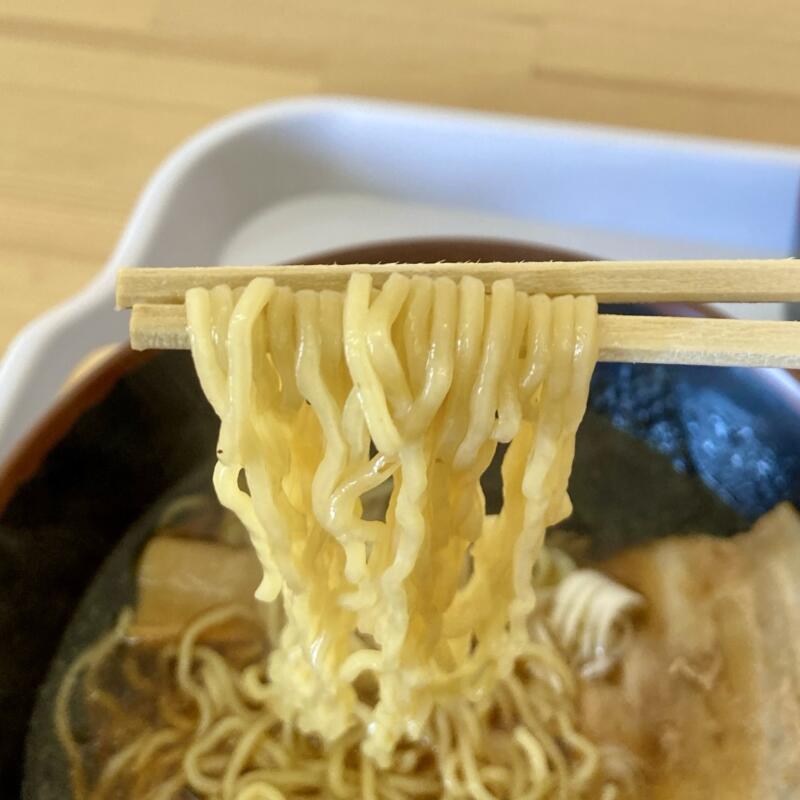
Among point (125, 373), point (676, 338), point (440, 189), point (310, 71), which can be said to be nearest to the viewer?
point (676, 338)

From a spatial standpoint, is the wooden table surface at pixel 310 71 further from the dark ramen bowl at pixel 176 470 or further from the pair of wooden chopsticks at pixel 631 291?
the pair of wooden chopsticks at pixel 631 291

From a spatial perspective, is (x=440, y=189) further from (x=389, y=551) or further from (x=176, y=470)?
(x=389, y=551)

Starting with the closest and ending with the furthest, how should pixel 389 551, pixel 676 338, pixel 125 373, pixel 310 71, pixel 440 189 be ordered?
1. pixel 676 338
2. pixel 389 551
3. pixel 125 373
4. pixel 440 189
5. pixel 310 71

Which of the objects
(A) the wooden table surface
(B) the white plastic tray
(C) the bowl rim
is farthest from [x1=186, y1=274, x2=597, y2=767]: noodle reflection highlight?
(A) the wooden table surface

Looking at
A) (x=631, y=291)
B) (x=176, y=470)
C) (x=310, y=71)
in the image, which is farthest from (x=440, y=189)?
(x=631, y=291)

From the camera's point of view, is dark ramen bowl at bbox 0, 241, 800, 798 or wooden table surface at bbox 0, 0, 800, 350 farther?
wooden table surface at bbox 0, 0, 800, 350

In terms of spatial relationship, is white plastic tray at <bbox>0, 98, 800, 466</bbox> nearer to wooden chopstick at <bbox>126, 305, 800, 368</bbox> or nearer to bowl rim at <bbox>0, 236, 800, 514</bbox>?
bowl rim at <bbox>0, 236, 800, 514</bbox>
